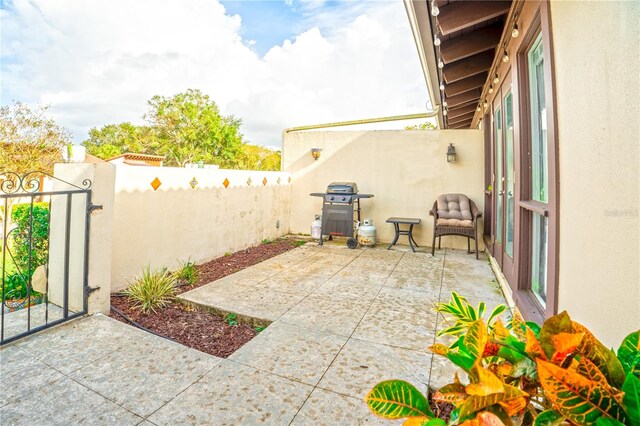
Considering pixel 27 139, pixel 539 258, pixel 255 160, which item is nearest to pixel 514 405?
pixel 539 258

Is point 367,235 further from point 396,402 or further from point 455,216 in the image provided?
point 396,402

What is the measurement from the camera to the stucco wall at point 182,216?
368 cm

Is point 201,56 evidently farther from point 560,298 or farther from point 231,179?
point 560,298

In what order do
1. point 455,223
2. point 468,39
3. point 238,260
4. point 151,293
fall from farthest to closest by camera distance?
point 455,223 < point 238,260 < point 468,39 < point 151,293

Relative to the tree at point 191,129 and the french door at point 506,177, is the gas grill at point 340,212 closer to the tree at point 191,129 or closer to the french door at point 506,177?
the french door at point 506,177

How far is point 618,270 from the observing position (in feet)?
4.04

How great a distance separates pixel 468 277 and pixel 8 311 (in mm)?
5266

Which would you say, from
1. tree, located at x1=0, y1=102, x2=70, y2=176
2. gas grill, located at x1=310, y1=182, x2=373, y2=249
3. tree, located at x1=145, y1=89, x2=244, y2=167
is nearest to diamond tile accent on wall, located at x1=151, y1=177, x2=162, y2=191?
gas grill, located at x1=310, y1=182, x2=373, y2=249

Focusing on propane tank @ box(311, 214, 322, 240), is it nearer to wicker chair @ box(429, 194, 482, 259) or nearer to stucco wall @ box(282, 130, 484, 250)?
stucco wall @ box(282, 130, 484, 250)

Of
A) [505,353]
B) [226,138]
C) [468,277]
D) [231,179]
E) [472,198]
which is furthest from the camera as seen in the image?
[226,138]

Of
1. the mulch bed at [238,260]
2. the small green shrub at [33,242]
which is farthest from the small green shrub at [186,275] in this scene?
the small green shrub at [33,242]

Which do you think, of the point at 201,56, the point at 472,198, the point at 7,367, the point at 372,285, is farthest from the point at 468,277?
the point at 201,56

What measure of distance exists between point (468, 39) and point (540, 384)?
4.38m

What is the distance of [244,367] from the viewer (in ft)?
6.95
